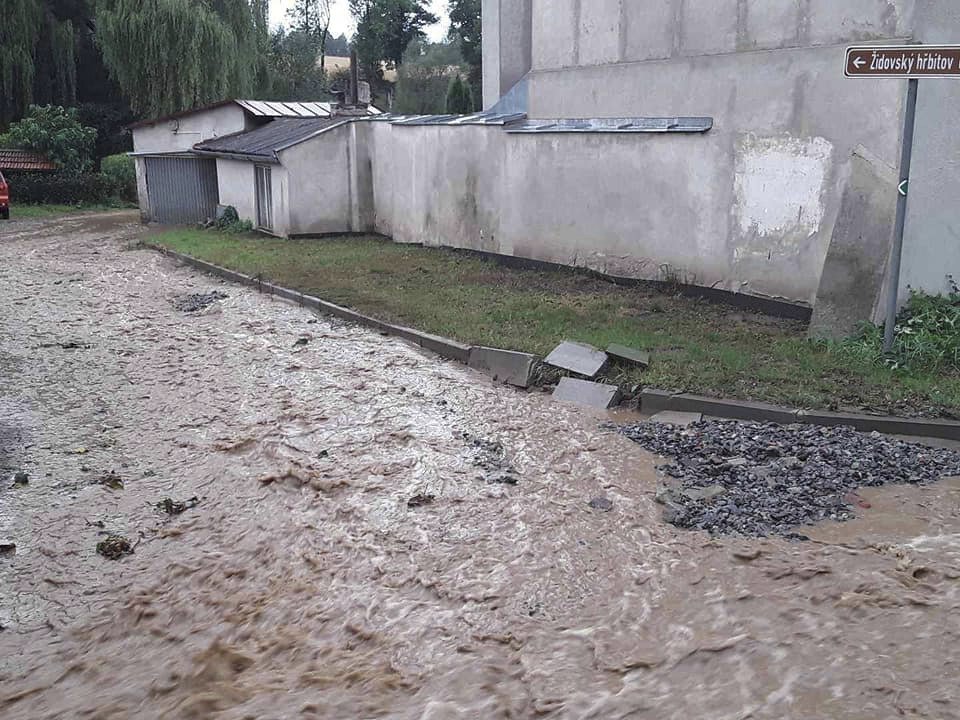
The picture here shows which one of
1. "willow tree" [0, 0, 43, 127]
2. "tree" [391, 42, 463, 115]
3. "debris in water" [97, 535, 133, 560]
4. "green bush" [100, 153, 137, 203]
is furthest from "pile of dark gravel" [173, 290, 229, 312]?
"tree" [391, 42, 463, 115]

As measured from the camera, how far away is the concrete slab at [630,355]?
920 cm

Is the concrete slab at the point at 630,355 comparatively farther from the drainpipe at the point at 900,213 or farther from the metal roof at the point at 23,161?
the metal roof at the point at 23,161

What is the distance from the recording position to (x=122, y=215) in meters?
A: 29.3

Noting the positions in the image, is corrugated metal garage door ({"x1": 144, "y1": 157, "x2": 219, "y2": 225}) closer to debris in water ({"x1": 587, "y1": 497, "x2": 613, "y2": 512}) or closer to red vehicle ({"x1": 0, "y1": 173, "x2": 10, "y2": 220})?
red vehicle ({"x1": 0, "y1": 173, "x2": 10, "y2": 220})

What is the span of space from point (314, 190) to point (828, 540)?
1720 cm

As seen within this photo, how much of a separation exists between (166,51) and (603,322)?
2312cm

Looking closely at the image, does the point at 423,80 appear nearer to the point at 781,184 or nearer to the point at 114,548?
the point at 781,184

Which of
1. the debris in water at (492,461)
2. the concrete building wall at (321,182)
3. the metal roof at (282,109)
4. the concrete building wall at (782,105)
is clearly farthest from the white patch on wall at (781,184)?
the metal roof at (282,109)

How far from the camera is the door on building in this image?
21891 millimetres

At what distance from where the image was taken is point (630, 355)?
366 inches

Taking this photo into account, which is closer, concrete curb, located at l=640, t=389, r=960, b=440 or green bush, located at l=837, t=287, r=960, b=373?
concrete curb, located at l=640, t=389, r=960, b=440

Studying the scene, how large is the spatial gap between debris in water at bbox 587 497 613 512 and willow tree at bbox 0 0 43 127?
30726mm

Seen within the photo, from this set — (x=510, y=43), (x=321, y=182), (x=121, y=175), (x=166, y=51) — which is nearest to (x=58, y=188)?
(x=121, y=175)

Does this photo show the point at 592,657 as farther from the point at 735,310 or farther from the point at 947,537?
the point at 735,310
